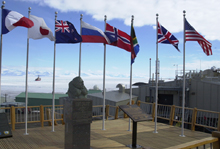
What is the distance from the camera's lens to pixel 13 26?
800 cm

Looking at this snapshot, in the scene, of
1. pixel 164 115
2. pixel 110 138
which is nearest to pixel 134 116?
pixel 110 138

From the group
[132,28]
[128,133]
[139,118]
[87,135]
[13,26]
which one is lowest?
[128,133]

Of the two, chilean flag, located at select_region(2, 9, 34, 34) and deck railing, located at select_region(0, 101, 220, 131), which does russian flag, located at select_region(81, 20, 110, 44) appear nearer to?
chilean flag, located at select_region(2, 9, 34, 34)

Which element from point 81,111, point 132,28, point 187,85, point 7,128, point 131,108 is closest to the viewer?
point 7,128

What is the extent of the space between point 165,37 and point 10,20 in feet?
24.4

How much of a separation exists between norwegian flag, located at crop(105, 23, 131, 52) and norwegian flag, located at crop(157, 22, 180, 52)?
1697mm

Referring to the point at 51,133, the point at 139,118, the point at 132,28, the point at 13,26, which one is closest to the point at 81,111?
the point at 139,118

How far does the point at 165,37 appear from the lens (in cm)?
998

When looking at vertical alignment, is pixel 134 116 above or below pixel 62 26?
below

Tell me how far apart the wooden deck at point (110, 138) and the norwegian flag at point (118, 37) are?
463cm

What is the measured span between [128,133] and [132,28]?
18.7 feet

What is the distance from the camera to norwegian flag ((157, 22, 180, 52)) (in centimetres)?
990

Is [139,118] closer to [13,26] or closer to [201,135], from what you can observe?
[201,135]

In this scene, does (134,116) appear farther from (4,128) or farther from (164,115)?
(164,115)
